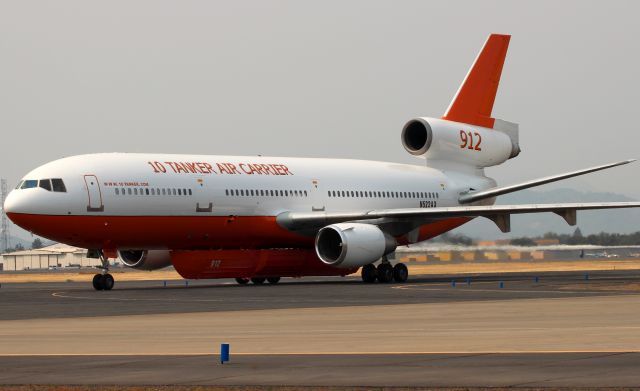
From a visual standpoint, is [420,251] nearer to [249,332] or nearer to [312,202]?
[312,202]

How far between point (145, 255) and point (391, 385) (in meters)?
34.6

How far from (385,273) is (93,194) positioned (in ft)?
40.9

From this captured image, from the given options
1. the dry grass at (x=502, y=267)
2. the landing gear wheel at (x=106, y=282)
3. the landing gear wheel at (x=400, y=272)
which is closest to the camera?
the landing gear wheel at (x=106, y=282)

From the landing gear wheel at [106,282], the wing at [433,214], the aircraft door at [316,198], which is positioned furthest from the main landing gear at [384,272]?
the landing gear wheel at [106,282]

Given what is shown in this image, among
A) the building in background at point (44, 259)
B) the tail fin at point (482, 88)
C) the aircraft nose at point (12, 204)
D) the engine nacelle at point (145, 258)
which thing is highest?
the tail fin at point (482, 88)

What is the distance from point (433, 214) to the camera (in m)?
48.2

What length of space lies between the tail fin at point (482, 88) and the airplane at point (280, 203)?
5 centimetres

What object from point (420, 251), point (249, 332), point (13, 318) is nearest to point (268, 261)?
point (420, 251)

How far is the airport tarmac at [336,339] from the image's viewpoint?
15383 mm

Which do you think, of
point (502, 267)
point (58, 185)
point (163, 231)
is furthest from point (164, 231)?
point (502, 267)

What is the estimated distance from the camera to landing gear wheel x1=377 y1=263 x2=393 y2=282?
4850cm

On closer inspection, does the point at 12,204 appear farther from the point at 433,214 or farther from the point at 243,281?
the point at 433,214

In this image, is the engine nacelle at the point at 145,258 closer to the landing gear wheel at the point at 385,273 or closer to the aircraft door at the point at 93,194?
the aircraft door at the point at 93,194

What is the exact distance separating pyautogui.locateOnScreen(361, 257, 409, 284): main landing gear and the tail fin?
10.9 meters
